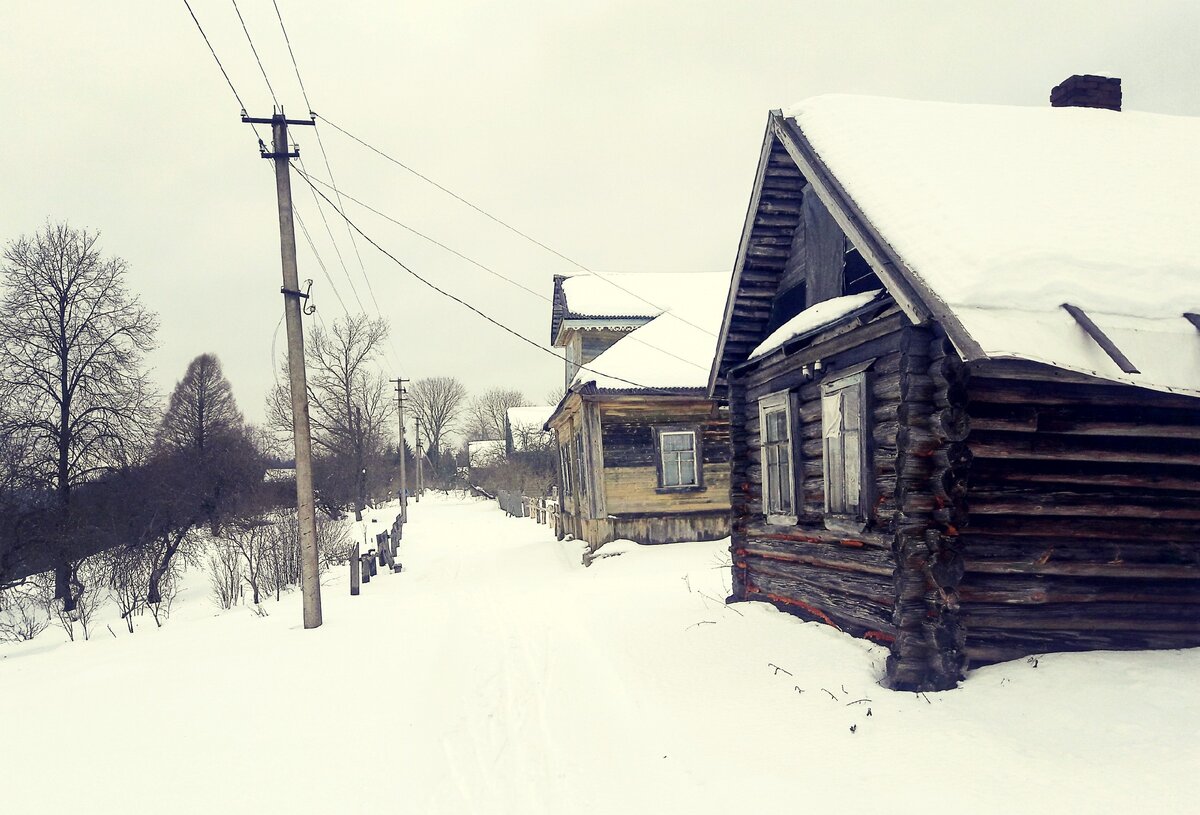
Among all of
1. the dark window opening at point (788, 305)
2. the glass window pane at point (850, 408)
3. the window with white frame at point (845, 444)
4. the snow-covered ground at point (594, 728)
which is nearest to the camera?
the snow-covered ground at point (594, 728)

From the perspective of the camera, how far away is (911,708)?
5605 millimetres

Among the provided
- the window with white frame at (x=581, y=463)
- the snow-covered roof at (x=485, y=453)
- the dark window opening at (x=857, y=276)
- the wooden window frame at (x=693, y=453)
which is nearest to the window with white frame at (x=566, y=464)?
the window with white frame at (x=581, y=463)

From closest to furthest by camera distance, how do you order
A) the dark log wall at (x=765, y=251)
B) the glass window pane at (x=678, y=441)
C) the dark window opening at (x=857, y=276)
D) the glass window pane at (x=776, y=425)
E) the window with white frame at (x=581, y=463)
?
the dark window opening at (x=857, y=276), the dark log wall at (x=765, y=251), the glass window pane at (x=776, y=425), the glass window pane at (x=678, y=441), the window with white frame at (x=581, y=463)

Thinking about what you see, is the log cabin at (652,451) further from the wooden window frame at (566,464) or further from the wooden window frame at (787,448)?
the wooden window frame at (787,448)

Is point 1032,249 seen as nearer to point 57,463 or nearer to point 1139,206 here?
point 1139,206

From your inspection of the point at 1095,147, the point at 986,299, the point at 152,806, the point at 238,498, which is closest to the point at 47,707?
the point at 152,806

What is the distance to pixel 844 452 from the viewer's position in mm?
7602

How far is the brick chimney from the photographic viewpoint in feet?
32.4

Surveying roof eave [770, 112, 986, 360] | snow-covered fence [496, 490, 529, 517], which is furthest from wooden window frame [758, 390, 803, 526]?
snow-covered fence [496, 490, 529, 517]

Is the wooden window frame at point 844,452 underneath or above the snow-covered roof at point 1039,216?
underneath

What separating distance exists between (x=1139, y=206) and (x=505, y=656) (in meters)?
8.02

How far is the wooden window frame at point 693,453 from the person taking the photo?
17156 millimetres

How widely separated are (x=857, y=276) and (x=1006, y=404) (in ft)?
7.56

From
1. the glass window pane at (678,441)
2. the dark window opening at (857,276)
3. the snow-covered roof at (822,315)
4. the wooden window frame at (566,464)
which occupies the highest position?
the dark window opening at (857,276)
